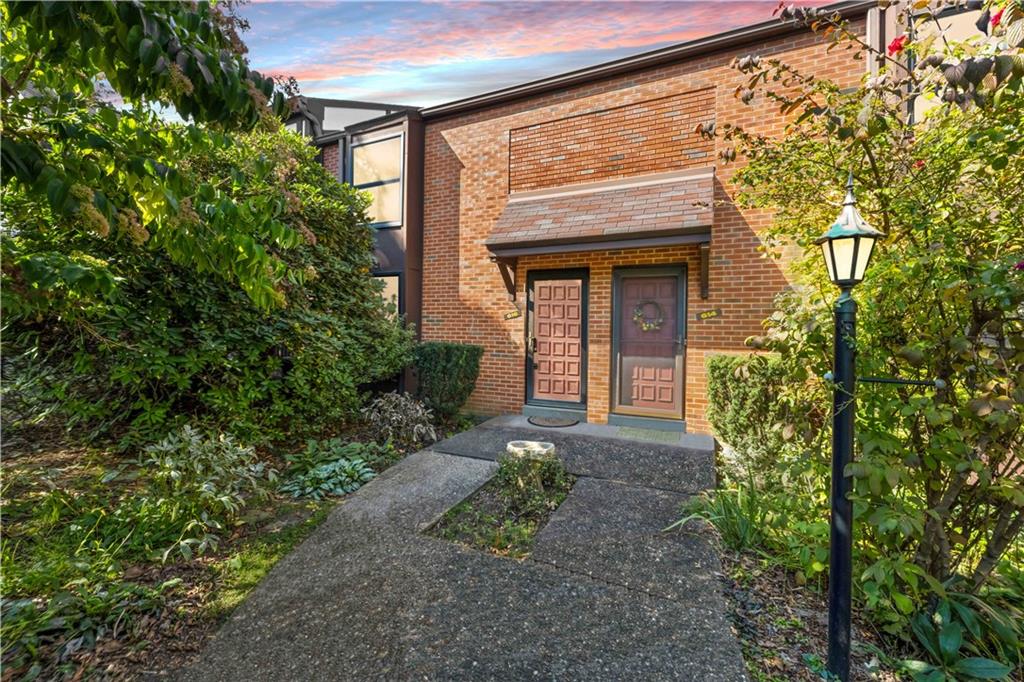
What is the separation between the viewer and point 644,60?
6258 mm

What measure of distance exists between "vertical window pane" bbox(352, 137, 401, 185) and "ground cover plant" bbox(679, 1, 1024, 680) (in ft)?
22.4

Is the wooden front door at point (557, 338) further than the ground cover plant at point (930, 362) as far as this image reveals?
Yes

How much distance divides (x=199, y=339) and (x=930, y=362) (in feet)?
19.0

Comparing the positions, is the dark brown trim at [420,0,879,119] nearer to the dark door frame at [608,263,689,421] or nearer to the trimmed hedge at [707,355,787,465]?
the dark door frame at [608,263,689,421]

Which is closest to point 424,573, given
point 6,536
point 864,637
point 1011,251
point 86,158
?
point 864,637

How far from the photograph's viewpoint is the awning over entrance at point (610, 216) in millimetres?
5535

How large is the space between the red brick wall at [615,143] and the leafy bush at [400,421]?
4013mm

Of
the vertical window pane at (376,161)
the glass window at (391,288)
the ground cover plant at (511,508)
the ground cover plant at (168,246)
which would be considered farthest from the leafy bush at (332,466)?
the vertical window pane at (376,161)

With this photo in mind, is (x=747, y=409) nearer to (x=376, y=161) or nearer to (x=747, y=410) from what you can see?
(x=747, y=410)

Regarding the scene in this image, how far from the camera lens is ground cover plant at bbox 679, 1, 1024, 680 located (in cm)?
205

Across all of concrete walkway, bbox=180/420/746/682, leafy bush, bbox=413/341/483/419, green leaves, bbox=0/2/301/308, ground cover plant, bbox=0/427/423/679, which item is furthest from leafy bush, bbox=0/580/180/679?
leafy bush, bbox=413/341/483/419

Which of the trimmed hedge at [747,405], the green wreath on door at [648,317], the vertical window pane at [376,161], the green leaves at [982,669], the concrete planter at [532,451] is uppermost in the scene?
the vertical window pane at [376,161]

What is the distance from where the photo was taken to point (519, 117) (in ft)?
23.8

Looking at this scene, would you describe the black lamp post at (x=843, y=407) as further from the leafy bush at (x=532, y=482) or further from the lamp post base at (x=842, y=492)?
the leafy bush at (x=532, y=482)
